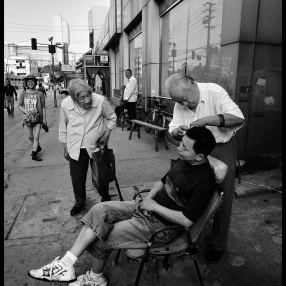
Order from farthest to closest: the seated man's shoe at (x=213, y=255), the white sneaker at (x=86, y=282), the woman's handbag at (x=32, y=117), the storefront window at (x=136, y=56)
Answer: the storefront window at (x=136, y=56) → the woman's handbag at (x=32, y=117) → the seated man's shoe at (x=213, y=255) → the white sneaker at (x=86, y=282)

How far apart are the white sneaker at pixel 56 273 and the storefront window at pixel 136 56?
9702 millimetres

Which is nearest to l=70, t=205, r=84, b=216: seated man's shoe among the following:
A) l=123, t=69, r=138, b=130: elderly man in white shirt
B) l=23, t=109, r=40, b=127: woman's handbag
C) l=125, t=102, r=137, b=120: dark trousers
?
l=23, t=109, r=40, b=127: woman's handbag

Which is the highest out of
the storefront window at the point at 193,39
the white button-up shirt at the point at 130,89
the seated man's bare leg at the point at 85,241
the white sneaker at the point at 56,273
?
the storefront window at the point at 193,39

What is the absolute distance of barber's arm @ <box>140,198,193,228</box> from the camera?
192cm

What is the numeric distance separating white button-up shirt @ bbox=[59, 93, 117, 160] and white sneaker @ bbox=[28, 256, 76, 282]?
148 cm

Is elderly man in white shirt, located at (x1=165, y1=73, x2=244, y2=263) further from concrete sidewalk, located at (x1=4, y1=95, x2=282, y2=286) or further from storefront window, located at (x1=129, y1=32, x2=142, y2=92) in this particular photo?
storefront window, located at (x1=129, y1=32, x2=142, y2=92)

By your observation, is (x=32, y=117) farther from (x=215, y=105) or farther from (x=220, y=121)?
(x=220, y=121)

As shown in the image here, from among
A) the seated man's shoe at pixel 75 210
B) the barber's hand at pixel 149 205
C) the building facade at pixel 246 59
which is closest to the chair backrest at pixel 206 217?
the barber's hand at pixel 149 205

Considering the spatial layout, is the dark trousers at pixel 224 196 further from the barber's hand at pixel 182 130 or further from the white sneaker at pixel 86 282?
the white sneaker at pixel 86 282

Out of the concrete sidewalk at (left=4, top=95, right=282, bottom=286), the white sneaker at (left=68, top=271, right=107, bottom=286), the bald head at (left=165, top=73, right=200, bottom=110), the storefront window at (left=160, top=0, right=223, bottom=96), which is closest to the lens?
the white sneaker at (left=68, top=271, right=107, bottom=286)

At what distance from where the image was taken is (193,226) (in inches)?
81.4

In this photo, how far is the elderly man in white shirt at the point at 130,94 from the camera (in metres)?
8.90

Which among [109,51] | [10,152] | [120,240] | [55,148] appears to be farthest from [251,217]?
[109,51]

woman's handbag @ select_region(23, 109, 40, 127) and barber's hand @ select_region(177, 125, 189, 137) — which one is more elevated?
barber's hand @ select_region(177, 125, 189, 137)
